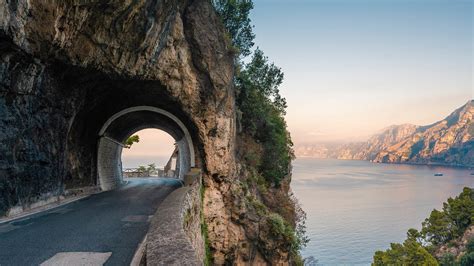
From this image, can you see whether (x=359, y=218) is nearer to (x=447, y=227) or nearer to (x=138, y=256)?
(x=447, y=227)

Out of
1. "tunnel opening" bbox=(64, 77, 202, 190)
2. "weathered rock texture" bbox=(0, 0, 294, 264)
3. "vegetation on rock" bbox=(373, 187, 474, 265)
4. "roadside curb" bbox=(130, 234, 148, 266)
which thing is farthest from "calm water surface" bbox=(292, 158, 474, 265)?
"roadside curb" bbox=(130, 234, 148, 266)

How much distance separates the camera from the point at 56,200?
41.9 feet

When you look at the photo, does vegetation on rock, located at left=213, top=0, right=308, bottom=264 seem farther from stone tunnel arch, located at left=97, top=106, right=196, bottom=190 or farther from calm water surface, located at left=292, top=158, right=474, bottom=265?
calm water surface, located at left=292, top=158, right=474, bottom=265

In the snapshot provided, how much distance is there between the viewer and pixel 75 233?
8.25 m

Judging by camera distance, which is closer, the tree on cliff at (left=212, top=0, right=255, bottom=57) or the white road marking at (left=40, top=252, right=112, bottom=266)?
the white road marking at (left=40, top=252, right=112, bottom=266)

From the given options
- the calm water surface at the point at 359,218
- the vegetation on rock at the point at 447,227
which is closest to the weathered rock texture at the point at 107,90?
the calm water surface at the point at 359,218

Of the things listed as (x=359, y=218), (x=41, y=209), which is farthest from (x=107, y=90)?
(x=359, y=218)

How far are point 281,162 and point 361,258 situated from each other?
3285cm

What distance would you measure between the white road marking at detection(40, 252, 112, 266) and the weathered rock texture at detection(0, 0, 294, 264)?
419 centimetres

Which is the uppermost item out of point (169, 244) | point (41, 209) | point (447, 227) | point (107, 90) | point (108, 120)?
point (107, 90)

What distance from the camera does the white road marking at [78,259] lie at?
6.07 m

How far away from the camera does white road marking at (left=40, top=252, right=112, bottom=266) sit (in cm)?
607

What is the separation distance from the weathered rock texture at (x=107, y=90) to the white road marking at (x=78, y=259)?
4192mm

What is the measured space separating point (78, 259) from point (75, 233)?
217 cm
